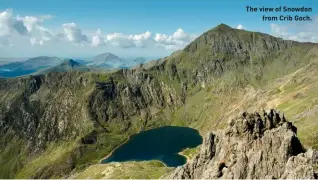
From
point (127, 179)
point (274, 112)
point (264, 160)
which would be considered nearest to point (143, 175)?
point (127, 179)

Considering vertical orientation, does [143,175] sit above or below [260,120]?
below

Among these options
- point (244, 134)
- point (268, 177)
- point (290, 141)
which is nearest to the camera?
point (268, 177)

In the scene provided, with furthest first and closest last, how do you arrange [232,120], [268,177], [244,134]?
[232,120]
[244,134]
[268,177]

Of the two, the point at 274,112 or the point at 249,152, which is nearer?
the point at 249,152

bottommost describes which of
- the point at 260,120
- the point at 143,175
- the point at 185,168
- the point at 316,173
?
the point at 143,175

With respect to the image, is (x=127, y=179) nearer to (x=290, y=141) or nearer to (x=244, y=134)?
(x=244, y=134)

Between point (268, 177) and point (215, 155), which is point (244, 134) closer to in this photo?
point (215, 155)

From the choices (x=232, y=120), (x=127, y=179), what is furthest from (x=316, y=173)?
(x=127, y=179)
